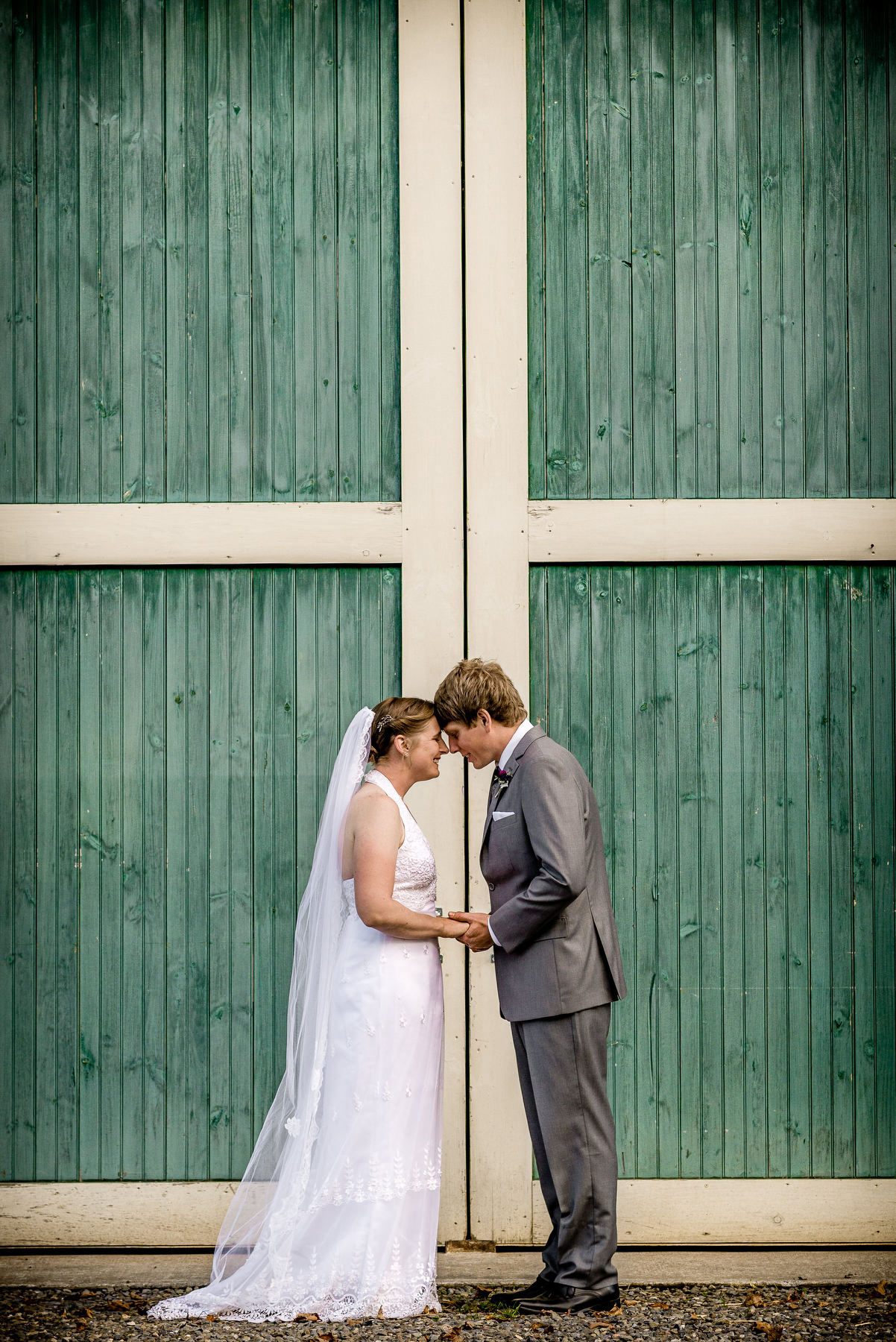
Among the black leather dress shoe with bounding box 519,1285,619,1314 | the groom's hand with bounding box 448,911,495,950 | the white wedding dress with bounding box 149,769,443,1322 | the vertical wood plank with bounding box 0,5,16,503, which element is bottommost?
the black leather dress shoe with bounding box 519,1285,619,1314

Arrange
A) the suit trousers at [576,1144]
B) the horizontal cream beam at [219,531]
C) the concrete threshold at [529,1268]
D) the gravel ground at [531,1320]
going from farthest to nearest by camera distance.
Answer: the horizontal cream beam at [219,531]
the concrete threshold at [529,1268]
the suit trousers at [576,1144]
the gravel ground at [531,1320]

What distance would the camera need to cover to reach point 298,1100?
3973 mm

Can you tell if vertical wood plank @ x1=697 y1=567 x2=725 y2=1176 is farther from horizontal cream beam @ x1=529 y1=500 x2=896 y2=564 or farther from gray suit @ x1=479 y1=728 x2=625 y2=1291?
gray suit @ x1=479 y1=728 x2=625 y2=1291

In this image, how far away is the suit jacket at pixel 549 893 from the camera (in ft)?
12.1

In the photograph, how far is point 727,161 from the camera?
15.3 ft

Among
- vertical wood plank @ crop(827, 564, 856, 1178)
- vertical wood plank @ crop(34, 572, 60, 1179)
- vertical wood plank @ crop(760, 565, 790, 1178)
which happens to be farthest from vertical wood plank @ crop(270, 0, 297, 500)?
vertical wood plank @ crop(827, 564, 856, 1178)

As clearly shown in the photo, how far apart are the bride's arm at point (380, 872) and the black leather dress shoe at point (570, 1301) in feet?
3.90

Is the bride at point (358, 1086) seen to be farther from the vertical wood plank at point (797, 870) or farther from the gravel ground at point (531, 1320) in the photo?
the vertical wood plank at point (797, 870)

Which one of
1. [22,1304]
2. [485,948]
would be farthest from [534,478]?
[22,1304]

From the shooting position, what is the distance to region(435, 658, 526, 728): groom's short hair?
388cm

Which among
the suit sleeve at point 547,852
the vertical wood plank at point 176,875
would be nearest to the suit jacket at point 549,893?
the suit sleeve at point 547,852

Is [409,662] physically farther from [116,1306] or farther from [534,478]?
[116,1306]

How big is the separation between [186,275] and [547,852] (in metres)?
2.70

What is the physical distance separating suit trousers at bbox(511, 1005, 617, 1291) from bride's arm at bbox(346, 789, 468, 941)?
48 cm
